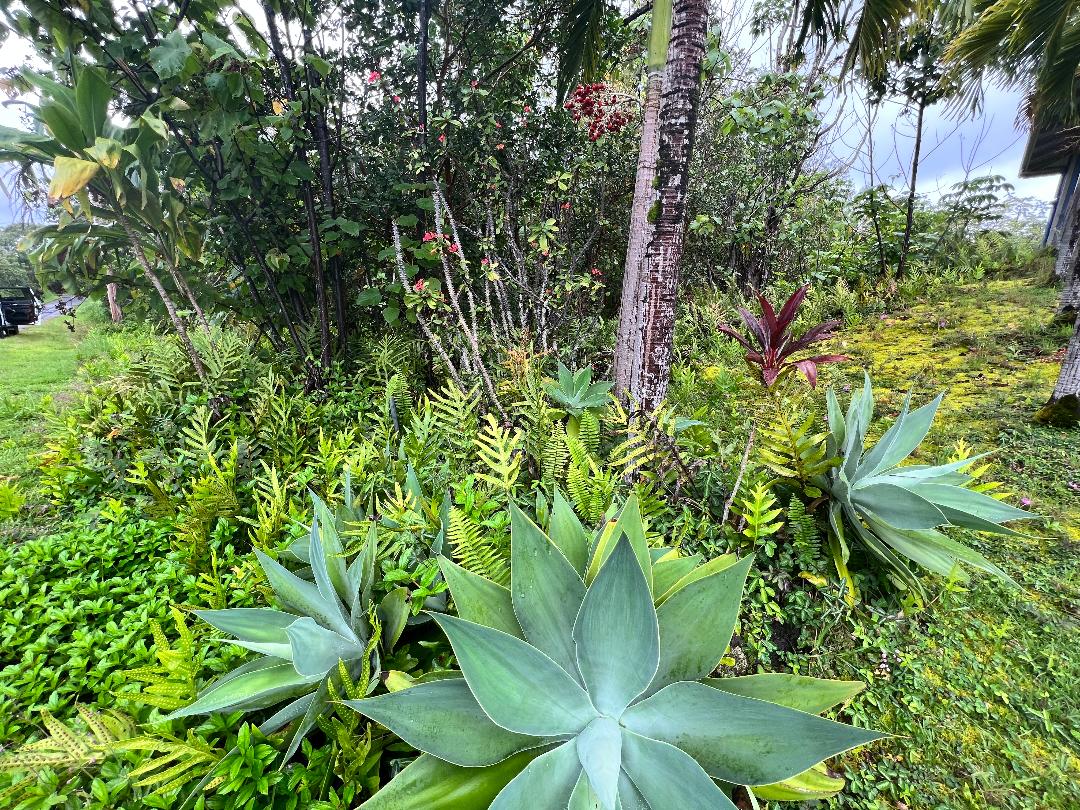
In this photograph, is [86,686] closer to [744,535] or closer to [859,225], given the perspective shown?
[744,535]

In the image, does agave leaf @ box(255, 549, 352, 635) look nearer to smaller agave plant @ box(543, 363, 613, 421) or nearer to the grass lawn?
smaller agave plant @ box(543, 363, 613, 421)

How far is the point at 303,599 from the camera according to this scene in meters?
1.14

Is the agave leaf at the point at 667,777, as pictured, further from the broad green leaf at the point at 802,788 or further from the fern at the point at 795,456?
the fern at the point at 795,456

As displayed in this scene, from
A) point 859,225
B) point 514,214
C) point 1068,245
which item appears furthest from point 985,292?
point 514,214

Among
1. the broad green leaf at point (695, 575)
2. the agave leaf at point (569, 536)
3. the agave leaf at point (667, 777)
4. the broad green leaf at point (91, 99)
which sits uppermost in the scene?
the broad green leaf at point (91, 99)

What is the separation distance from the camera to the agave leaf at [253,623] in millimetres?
1075

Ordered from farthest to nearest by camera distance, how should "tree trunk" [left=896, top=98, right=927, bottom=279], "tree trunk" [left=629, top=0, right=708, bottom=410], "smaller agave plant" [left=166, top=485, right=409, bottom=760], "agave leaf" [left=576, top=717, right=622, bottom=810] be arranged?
A: "tree trunk" [left=896, top=98, right=927, bottom=279], "tree trunk" [left=629, top=0, right=708, bottom=410], "smaller agave plant" [left=166, top=485, right=409, bottom=760], "agave leaf" [left=576, top=717, right=622, bottom=810]

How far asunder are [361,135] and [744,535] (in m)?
3.88

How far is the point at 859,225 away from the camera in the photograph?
25.1 ft

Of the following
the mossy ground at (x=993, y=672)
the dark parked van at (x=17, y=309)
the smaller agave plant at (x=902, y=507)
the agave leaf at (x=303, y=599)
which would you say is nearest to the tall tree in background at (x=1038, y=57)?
the mossy ground at (x=993, y=672)

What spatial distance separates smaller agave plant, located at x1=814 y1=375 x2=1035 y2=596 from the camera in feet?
5.47

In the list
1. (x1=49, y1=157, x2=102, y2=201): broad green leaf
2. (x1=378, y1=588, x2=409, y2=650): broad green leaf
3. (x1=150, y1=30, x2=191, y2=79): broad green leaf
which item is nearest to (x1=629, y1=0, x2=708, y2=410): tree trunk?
(x1=378, y1=588, x2=409, y2=650): broad green leaf

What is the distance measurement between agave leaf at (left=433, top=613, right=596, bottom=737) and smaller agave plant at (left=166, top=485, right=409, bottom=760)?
30 centimetres

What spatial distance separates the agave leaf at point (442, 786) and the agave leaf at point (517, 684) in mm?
105
